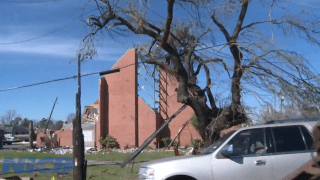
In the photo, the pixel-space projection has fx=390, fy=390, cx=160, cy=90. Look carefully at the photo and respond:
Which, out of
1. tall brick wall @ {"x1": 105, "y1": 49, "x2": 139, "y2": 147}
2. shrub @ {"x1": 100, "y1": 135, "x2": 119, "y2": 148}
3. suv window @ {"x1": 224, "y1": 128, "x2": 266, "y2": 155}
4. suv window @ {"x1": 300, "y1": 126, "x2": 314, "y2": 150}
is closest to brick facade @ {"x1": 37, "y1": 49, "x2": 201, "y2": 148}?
tall brick wall @ {"x1": 105, "y1": 49, "x2": 139, "y2": 147}

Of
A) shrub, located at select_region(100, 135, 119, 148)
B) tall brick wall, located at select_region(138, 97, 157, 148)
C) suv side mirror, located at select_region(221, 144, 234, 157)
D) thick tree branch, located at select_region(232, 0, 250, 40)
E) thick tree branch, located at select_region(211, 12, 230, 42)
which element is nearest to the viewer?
suv side mirror, located at select_region(221, 144, 234, 157)

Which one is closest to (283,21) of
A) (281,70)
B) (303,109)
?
(281,70)

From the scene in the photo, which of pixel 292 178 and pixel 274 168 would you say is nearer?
pixel 292 178

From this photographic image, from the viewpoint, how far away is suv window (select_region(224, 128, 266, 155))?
7.70 meters

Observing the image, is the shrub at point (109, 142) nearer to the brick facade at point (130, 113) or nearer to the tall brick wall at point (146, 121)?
the brick facade at point (130, 113)

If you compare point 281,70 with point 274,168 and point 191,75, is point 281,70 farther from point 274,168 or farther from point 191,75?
point 274,168

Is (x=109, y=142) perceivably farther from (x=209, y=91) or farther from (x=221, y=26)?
(x=221, y=26)

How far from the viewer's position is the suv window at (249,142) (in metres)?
7.70

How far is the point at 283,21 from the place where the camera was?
39.1 feet

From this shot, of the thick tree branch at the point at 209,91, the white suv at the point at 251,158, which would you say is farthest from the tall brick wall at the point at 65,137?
the white suv at the point at 251,158

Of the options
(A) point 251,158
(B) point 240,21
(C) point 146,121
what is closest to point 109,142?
(C) point 146,121

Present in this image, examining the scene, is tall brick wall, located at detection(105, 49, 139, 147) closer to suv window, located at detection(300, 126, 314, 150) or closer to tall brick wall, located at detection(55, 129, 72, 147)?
tall brick wall, located at detection(55, 129, 72, 147)

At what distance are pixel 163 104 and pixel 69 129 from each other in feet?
39.8

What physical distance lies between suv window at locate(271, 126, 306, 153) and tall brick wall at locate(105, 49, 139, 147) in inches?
936
